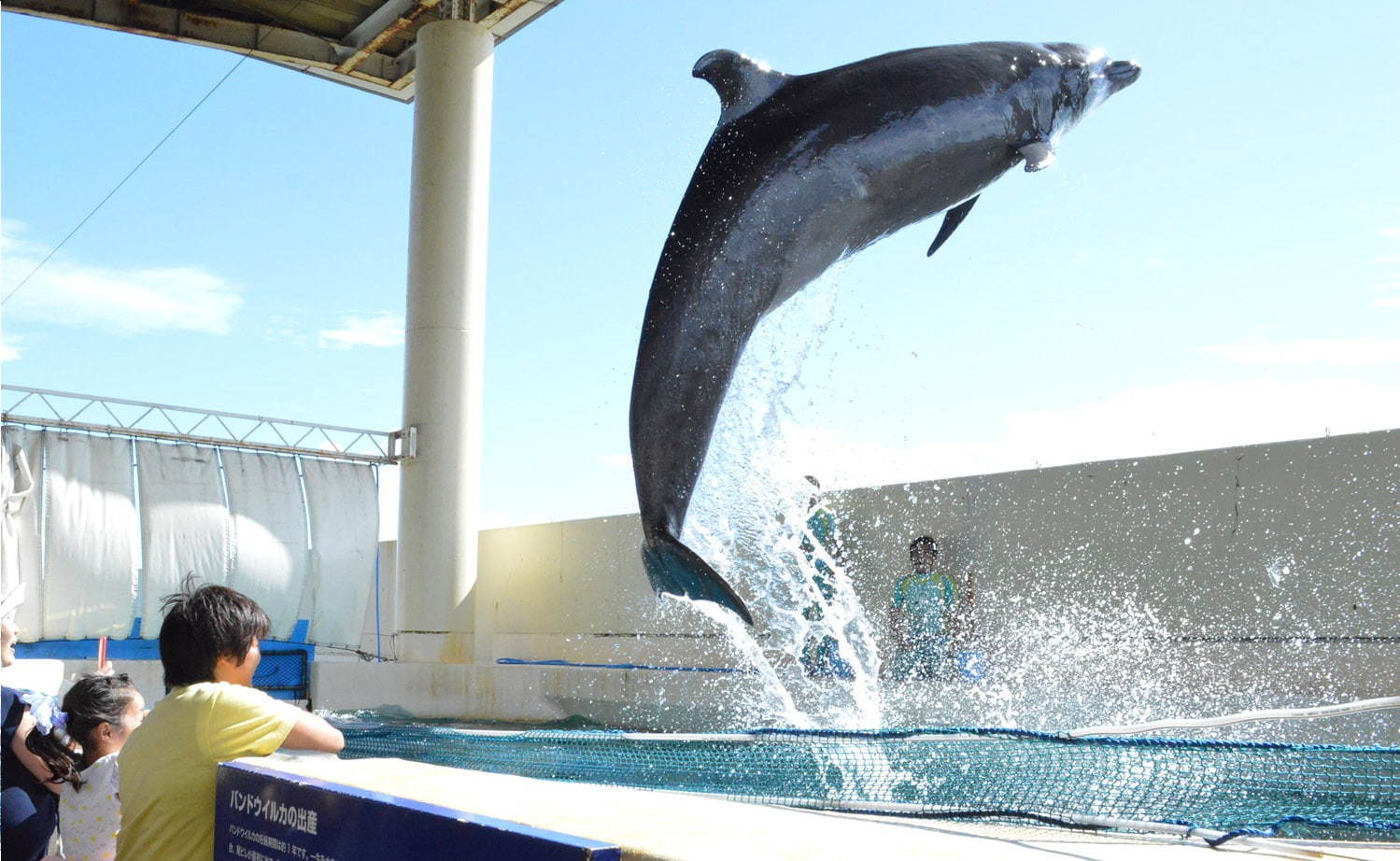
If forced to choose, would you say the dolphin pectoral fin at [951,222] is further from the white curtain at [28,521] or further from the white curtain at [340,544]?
the white curtain at [340,544]

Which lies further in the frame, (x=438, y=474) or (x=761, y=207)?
(x=438, y=474)

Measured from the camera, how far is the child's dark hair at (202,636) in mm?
2453

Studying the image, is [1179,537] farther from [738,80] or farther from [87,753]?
[87,753]

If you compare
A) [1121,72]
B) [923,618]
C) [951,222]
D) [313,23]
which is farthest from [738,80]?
[313,23]

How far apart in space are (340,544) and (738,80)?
1401 cm

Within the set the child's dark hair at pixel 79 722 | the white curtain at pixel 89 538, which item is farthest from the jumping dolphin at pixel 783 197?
the white curtain at pixel 89 538

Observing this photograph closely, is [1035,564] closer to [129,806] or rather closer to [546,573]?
[546,573]

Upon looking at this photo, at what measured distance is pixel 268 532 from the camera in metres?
16.7

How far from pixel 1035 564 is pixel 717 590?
634 centimetres

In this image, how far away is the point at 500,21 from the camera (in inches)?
667

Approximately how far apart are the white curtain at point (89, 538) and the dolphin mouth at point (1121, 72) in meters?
13.6

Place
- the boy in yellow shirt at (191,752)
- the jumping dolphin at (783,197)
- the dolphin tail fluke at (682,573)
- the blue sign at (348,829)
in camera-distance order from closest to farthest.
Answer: the blue sign at (348,829) < the boy in yellow shirt at (191,752) < the dolphin tail fluke at (682,573) < the jumping dolphin at (783,197)

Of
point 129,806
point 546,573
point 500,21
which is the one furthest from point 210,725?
point 500,21

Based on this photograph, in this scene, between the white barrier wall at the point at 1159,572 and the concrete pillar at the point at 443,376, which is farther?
the concrete pillar at the point at 443,376
